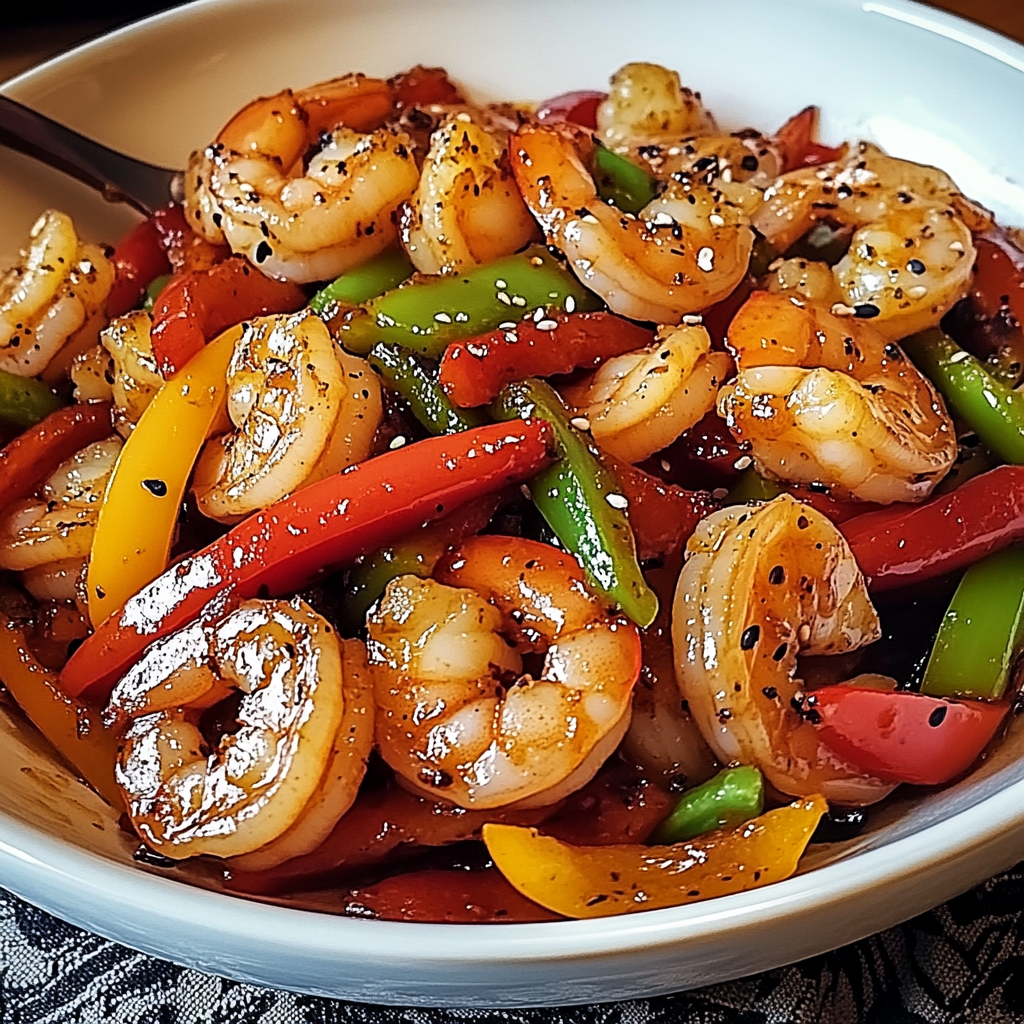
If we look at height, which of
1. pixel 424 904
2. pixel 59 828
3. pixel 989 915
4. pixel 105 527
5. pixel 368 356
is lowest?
pixel 989 915

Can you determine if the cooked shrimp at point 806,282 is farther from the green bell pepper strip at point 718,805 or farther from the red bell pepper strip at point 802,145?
the green bell pepper strip at point 718,805

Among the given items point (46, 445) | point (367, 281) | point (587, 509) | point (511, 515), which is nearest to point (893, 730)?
point (587, 509)

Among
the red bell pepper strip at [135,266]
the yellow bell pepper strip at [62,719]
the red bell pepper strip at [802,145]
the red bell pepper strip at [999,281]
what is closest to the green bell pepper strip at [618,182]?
the red bell pepper strip at [802,145]

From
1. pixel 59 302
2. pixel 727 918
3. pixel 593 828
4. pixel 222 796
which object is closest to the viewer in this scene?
pixel 727 918

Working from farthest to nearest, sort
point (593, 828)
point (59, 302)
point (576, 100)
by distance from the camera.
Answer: point (576, 100) → point (59, 302) → point (593, 828)

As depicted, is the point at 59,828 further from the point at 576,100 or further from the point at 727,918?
the point at 576,100

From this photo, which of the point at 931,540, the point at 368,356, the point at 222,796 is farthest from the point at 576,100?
the point at 222,796

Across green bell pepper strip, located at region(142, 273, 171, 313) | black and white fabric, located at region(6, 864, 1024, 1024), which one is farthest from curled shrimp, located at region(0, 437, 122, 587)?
black and white fabric, located at region(6, 864, 1024, 1024)

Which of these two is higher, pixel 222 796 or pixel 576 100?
pixel 576 100

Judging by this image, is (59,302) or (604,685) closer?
(604,685)
